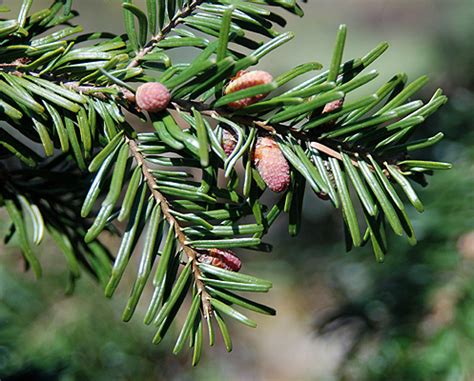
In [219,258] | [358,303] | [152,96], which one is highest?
[152,96]

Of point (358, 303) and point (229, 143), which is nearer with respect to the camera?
point (229, 143)

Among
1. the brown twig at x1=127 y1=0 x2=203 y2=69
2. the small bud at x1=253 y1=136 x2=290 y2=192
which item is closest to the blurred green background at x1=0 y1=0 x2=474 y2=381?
the brown twig at x1=127 y1=0 x2=203 y2=69

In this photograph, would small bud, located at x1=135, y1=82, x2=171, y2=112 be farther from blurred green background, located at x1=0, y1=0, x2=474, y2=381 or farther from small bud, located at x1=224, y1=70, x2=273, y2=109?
blurred green background, located at x1=0, y1=0, x2=474, y2=381

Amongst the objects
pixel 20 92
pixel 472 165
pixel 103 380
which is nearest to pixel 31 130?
pixel 20 92

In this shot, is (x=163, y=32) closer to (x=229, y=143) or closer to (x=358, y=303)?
(x=229, y=143)

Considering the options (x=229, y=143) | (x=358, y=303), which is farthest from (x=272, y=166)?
(x=358, y=303)

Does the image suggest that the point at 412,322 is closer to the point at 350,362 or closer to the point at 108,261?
the point at 350,362

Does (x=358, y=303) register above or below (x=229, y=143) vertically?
below
